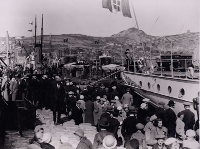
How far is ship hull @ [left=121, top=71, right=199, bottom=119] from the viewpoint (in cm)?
1472

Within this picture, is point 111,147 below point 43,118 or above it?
above

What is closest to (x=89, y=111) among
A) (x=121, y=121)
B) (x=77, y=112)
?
(x=77, y=112)

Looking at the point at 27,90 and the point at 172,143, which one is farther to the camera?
the point at 27,90

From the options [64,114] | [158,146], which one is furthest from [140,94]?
[158,146]

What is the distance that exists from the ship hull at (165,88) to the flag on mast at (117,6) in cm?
516

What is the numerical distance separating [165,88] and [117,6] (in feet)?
21.3

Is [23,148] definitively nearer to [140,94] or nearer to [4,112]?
[4,112]

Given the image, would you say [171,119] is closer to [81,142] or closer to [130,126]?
[130,126]

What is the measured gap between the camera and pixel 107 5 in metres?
13.2

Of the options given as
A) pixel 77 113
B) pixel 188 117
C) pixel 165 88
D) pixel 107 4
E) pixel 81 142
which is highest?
pixel 107 4

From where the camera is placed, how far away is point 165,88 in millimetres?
17375

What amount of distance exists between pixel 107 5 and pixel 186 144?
9352 mm

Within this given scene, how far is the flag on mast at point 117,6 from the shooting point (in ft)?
43.3

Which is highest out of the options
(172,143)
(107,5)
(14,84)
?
(107,5)
